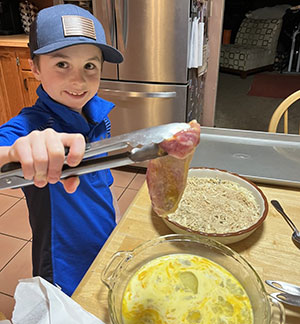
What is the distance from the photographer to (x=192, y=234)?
2.22ft

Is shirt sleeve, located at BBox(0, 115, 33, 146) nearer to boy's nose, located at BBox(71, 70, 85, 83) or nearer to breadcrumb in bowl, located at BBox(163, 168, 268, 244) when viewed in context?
boy's nose, located at BBox(71, 70, 85, 83)

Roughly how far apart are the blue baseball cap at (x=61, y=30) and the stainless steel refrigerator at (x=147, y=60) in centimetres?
144

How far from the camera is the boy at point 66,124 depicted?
771mm

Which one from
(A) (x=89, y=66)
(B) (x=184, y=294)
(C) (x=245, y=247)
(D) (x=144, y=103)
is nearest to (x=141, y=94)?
(D) (x=144, y=103)

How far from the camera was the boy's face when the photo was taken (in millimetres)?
790

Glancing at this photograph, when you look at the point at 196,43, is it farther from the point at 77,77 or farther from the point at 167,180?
the point at 167,180

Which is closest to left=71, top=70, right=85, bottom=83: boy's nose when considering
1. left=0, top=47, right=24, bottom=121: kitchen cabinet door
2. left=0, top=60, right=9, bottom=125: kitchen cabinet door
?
left=0, top=47, right=24, bottom=121: kitchen cabinet door

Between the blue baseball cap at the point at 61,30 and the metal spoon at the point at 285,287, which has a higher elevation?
the blue baseball cap at the point at 61,30

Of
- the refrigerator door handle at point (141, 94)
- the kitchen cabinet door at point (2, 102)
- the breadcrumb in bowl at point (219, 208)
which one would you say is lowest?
the kitchen cabinet door at point (2, 102)

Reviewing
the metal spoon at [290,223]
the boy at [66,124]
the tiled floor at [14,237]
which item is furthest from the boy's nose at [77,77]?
the tiled floor at [14,237]

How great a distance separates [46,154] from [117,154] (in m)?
0.11

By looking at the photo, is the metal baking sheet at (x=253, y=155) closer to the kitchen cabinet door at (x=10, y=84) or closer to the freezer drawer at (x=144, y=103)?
the freezer drawer at (x=144, y=103)

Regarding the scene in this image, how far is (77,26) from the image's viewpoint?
77 cm

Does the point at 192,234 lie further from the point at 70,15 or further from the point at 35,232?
the point at 70,15
